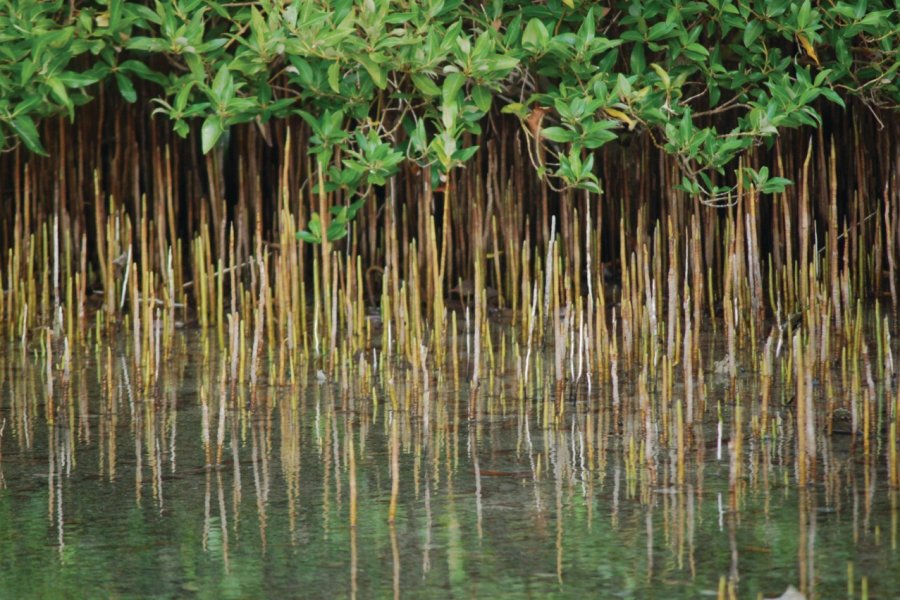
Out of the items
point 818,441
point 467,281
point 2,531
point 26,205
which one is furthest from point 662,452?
point 26,205

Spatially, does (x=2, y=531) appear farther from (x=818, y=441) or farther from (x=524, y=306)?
(x=524, y=306)

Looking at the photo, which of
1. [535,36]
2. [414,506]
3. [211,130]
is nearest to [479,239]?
[535,36]

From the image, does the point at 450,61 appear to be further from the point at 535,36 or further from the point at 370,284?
the point at 370,284

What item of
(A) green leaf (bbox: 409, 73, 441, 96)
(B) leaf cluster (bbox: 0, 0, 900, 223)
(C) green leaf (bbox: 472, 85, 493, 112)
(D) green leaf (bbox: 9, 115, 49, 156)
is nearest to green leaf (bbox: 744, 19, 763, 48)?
(B) leaf cluster (bbox: 0, 0, 900, 223)

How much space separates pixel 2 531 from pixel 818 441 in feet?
5.50

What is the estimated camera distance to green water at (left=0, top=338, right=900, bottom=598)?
7.57ft

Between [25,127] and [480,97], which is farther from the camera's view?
[25,127]

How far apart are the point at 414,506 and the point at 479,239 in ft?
5.89

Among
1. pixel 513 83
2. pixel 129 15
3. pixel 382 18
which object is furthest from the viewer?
pixel 513 83

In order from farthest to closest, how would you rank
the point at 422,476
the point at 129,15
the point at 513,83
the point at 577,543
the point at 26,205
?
the point at 26,205, the point at 513,83, the point at 129,15, the point at 422,476, the point at 577,543

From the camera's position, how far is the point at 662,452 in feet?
10.1

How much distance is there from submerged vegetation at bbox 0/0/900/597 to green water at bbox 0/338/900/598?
0.07 feet

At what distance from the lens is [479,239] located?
442cm

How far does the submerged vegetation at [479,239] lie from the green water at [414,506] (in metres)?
0.02
